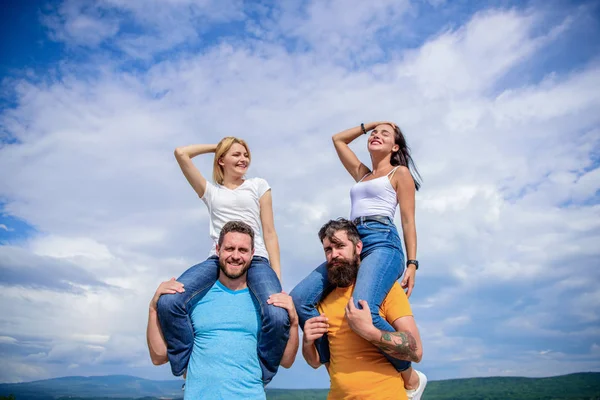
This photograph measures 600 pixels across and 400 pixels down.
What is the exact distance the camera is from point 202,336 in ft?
23.4

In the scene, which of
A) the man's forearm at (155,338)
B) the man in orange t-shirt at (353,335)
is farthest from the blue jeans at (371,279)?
the man's forearm at (155,338)

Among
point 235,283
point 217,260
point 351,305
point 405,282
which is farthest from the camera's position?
point 405,282

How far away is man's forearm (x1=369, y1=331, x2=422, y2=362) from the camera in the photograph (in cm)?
661

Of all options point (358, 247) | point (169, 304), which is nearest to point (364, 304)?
point (358, 247)

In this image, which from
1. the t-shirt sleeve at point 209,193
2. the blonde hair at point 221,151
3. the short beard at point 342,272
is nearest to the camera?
the short beard at point 342,272

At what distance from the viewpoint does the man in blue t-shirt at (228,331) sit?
6.79 m

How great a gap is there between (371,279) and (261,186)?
9.36 ft

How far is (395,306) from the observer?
7.14 m

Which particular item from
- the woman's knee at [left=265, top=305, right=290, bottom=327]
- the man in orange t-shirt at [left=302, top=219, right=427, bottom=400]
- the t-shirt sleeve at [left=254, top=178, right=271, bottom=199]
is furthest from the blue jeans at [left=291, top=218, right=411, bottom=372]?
the t-shirt sleeve at [left=254, top=178, right=271, bottom=199]

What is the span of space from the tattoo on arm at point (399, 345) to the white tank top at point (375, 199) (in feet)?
6.96

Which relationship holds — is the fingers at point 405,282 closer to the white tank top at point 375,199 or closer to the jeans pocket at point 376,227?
the jeans pocket at point 376,227

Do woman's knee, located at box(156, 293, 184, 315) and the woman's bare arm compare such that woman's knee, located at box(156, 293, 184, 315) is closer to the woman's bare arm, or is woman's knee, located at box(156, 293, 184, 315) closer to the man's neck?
the man's neck

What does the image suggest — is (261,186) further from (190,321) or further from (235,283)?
(190,321)

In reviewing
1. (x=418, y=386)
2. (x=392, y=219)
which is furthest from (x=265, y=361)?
(x=392, y=219)
